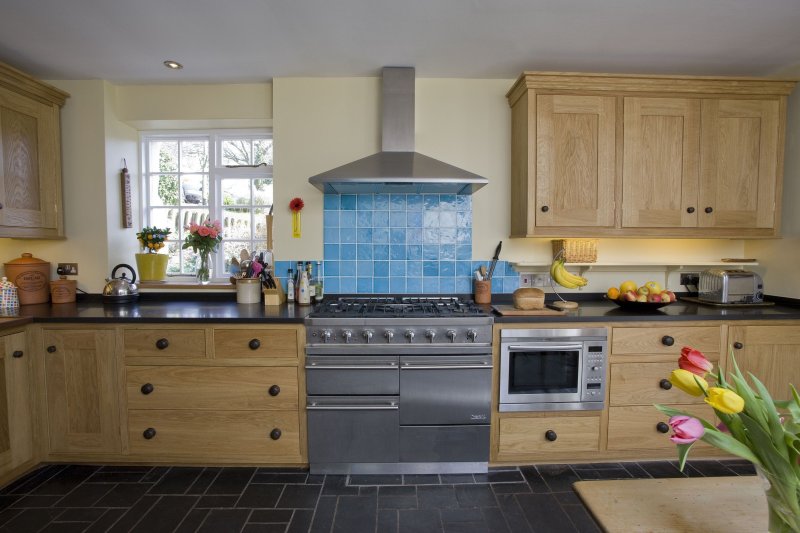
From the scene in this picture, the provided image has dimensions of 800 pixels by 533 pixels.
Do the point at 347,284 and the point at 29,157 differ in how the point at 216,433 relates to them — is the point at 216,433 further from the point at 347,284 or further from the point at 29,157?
the point at 29,157

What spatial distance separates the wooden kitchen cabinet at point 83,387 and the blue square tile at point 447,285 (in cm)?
202

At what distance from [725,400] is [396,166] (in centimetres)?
205

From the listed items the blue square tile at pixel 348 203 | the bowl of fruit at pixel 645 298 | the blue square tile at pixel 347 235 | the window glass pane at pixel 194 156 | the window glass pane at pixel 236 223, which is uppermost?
the window glass pane at pixel 194 156

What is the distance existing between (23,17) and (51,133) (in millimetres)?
850

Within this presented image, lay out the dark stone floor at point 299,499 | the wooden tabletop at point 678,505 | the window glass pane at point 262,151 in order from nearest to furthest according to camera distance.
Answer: the wooden tabletop at point 678,505 → the dark stone floor at point 299,499 → the window glass pane at point 262,151

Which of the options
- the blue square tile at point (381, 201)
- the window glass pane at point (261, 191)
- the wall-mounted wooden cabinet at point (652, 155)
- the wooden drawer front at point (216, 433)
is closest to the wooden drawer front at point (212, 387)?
the wooden drawer front at point (216, 433)

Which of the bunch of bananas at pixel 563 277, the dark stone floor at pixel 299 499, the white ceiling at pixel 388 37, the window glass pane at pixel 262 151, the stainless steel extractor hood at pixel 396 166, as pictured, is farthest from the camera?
the window glass pane at pixel 262 151

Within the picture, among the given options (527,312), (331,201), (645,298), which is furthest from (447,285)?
(645,298)

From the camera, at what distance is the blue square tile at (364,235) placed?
111 inches

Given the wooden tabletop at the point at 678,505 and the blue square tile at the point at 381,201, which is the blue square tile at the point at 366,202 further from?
the wooden tabletop at the point at 678,505

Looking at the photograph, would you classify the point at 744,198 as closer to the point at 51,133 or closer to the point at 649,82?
the point at 649,82

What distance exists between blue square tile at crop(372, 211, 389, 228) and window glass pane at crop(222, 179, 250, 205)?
111cm

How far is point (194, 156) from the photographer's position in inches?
124

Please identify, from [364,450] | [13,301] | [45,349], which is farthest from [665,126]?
[13,301]
